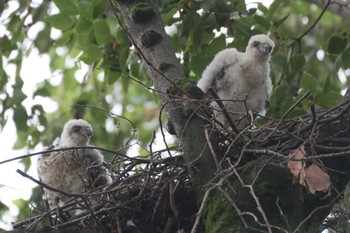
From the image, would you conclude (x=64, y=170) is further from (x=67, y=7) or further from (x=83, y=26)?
(x=67, y=7)

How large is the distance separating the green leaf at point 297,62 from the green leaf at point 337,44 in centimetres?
27

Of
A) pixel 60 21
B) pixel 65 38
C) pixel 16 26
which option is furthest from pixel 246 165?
pixel 16 26

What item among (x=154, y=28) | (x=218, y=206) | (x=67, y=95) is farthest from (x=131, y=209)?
(x=67, y=95)

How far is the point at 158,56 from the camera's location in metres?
5.01

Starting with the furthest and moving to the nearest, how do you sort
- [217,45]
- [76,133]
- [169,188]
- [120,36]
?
[76,133] → [120,36] → [217,45] → [169,188]

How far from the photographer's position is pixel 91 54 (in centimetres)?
681

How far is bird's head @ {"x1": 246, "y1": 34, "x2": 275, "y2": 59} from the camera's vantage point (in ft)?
21.1

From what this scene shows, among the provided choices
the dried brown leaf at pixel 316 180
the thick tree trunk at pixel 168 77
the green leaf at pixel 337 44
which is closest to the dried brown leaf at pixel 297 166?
the dried brown leaf at pixel 316 180

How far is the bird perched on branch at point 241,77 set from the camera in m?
6.27

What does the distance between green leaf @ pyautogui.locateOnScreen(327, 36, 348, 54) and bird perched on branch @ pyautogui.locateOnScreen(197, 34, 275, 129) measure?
0.44 metres

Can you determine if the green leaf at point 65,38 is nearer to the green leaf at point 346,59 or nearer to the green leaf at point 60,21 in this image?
the green leaf at point 60,21

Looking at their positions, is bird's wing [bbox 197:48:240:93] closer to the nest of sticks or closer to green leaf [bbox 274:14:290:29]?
green leaf [bbox 274:14:290:29]

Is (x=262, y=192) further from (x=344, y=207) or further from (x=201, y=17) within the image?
(x=201, y=17)

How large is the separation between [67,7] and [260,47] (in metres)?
1.52
